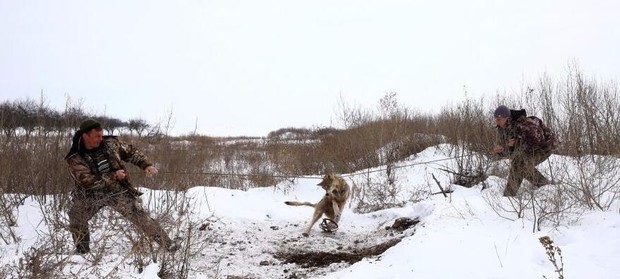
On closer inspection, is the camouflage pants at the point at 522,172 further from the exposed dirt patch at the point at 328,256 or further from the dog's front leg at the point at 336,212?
the dog's front leg at the point at 336,212

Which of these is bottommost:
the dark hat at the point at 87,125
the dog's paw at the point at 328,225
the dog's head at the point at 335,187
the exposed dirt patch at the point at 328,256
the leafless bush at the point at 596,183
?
the exposed dirt patch at the point at 328,256

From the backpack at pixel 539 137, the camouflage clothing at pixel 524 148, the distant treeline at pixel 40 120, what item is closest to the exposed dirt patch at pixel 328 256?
the camouflage clothing at pixel 524 148

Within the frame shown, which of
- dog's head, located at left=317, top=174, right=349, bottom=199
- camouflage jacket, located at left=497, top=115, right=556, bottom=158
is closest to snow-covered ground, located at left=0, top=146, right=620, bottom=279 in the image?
camouflage jacket, located at left=497, top=115, right=556, bottom=158

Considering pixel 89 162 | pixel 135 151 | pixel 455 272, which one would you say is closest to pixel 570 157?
pixel 455 272

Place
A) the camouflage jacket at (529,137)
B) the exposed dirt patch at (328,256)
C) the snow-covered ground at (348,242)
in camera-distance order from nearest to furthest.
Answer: the snow-covered ground at (348,242) < the exposed dirt patch at (328,256) < the camouflage jacket at (529,137)

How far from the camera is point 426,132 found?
1330cm

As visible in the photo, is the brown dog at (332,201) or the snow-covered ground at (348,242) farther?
the brown dog at (332,201)

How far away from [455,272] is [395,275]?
0.53m

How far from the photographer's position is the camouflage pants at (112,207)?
430 cm

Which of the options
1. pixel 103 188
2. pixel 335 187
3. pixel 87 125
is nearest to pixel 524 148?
pixel 335 187

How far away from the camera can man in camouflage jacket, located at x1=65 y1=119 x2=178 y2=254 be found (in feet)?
Result: 14.9

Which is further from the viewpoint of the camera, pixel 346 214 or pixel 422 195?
pixel 422 195

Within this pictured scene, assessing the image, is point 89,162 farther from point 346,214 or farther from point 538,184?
point 538,184

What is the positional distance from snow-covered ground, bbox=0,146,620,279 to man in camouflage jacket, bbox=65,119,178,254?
0.17 meters
